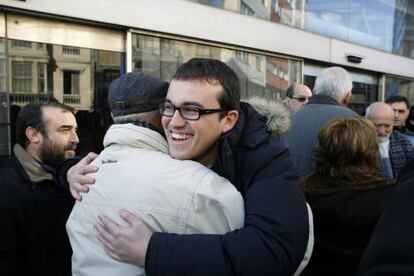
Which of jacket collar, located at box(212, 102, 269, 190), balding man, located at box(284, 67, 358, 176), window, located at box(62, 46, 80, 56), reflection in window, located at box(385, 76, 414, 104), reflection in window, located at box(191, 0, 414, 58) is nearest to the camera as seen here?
A: jacket collar, located at box(212, 102, 269, 190)

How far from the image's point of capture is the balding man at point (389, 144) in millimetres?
3631

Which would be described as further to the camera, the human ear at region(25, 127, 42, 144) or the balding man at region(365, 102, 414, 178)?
the balding man at region(365, 102, 414, 178)

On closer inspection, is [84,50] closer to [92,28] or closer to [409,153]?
[92,28]

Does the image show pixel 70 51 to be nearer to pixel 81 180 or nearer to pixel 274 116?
pixel 274 116

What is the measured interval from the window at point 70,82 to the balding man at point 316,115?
130 inches

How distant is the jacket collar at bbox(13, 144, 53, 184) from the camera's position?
2.39 metres

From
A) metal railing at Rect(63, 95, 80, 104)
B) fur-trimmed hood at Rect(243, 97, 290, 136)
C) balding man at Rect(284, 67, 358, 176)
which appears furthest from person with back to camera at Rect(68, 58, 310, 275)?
metal railing at Rect(63, 95, 80, 104)

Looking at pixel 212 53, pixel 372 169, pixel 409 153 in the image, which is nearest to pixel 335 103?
pixel 409 153

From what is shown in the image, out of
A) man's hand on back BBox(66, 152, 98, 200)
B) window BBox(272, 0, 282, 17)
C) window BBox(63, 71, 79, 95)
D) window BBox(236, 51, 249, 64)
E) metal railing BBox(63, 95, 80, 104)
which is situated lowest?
man's hand on back BBox(66, 152, 98, 200)

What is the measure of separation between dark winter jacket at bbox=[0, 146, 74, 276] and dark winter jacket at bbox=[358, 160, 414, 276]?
71.9 inches

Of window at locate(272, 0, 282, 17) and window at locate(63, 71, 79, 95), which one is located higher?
window at locate(272, 0, 282, 17)

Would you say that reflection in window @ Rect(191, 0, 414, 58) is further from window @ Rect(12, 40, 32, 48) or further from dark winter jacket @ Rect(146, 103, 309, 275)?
dark winter jacket @ Rect(146, 103, 309, 275)

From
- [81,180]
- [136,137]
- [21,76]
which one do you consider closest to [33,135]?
[81,180]

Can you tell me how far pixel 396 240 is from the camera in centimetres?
83
